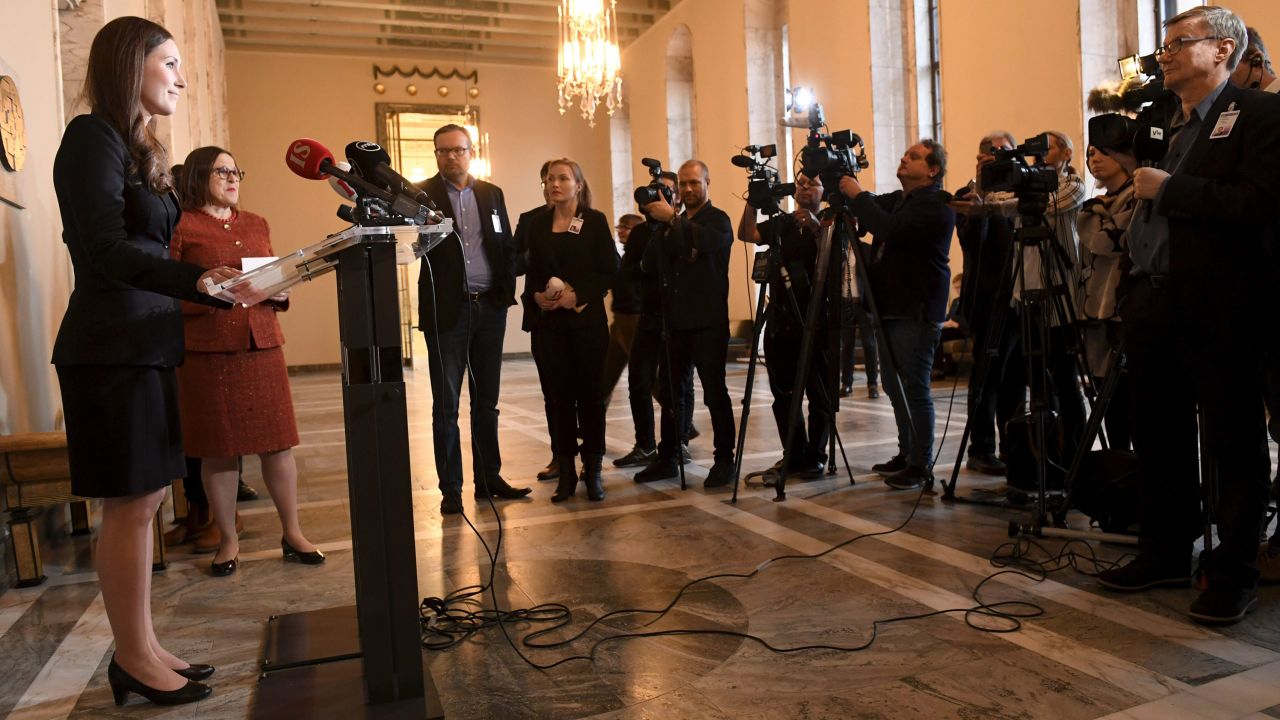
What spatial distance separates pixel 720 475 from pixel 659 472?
38cm

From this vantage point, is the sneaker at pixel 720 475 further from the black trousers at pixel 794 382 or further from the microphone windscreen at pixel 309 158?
the microphone windscreen at pixel 309 158

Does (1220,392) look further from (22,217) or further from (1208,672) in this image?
(22,217)

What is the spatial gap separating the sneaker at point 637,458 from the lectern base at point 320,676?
274 cm

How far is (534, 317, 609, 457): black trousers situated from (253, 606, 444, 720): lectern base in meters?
1.78

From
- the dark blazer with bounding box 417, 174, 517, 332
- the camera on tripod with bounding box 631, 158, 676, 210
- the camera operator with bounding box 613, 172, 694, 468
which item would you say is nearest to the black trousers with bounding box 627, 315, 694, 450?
the camera operator with bounding box 613, 172, 694, 468

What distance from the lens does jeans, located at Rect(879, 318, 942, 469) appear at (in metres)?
4.39

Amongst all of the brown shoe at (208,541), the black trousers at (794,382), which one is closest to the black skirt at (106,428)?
the brown shoe at (208,541)

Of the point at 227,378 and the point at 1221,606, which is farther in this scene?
the point at 227,378

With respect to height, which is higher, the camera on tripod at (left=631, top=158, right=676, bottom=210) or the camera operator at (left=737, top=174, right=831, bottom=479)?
the camera on tripod at (left=631, top=158, right=676, bottom=210)

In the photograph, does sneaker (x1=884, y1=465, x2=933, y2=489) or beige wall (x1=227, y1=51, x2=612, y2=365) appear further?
beige wall (x1=227, y1=51, x2=612, y2=365)

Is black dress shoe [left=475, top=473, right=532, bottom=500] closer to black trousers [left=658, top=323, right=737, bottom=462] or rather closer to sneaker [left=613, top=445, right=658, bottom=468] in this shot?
black trousers [left=658, top=323, right=737, bottom=462]

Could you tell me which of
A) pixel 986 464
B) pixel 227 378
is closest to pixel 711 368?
pixel 986 464

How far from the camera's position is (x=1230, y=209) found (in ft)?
7.86

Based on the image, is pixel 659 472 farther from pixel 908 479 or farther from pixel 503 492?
pixel 908 479
